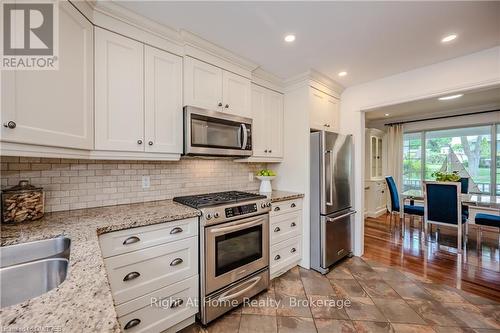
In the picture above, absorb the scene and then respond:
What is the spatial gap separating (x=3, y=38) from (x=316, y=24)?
1939 mm

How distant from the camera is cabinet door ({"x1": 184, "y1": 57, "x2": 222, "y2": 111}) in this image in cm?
195

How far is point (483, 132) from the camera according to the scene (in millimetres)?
4316

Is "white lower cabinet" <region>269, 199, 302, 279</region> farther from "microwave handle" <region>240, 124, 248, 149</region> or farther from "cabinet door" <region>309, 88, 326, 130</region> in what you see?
"cabinet door" <region>309, 88, 326, 130</region>

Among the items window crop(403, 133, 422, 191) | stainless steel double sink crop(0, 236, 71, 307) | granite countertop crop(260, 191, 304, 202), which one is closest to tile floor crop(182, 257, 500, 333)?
granite countertop crop(260, 191, 304, 202)

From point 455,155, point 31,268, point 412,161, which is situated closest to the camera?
point 31,268

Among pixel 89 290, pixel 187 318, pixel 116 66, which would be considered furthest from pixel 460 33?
pixel 187 318

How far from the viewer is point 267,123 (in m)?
2.75

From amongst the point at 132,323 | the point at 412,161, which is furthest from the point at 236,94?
the point at 412,161

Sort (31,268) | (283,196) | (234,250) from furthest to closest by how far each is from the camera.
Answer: (283,196), (234,250), (31,268)

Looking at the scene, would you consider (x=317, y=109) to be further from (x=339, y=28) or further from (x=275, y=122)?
(x=339, y=28)

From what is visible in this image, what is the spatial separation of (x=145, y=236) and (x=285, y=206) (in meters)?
1.53

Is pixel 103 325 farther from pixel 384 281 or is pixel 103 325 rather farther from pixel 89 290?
pixel 384 281

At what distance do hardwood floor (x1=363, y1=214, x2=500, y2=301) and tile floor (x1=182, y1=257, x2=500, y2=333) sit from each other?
231 millimetres

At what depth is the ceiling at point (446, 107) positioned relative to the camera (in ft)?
11.9
